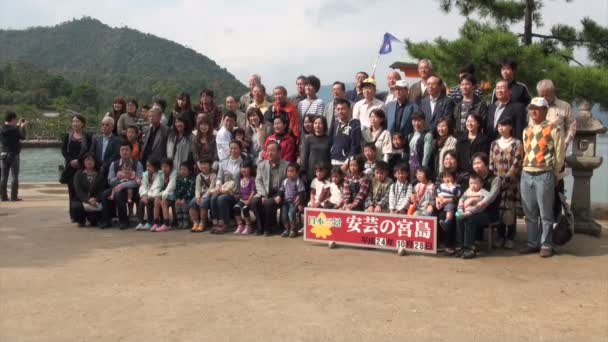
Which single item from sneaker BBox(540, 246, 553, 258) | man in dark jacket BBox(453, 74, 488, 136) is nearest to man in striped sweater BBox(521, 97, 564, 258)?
sneaker BBox(540, 246, 553, 258)

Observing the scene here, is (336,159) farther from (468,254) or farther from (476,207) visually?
(468,254)

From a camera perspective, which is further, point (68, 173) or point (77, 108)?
point (77, 108)

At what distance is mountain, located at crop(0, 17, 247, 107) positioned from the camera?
13300 centimetres

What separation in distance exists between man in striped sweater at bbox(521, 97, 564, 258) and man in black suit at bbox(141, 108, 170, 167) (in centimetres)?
494

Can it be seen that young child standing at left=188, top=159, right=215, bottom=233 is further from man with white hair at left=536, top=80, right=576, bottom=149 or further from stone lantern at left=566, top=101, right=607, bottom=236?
stone lantern at left=566, top=101, right=607, bottom=236

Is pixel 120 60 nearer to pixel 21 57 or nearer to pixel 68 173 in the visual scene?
pixel 21 57

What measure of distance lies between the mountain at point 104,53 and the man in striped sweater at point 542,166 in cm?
12060

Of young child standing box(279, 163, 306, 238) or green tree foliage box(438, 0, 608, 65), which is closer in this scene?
young child standing box(279, 163, 306, 238)

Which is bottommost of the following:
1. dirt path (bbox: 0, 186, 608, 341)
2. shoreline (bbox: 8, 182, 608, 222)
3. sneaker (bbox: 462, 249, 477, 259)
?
dirt path (bbox: 0, 186, 608, 341)

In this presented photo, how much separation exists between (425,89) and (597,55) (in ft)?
15.6

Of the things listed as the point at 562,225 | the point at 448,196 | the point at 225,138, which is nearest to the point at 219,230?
the point at 225,138

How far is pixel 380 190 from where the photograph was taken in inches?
260

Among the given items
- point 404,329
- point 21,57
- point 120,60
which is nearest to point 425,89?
point 404,329

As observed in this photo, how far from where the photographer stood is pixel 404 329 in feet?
12.5
